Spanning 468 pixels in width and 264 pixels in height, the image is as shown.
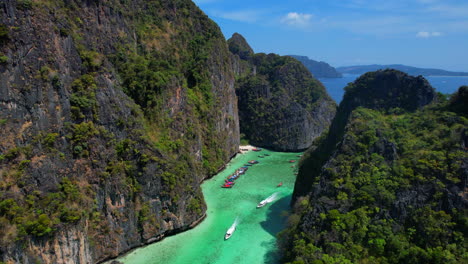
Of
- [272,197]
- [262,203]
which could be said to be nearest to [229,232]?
[262,203]

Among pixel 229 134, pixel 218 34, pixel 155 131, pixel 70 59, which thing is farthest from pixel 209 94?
pixel 70 59

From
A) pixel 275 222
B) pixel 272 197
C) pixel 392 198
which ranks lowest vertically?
pixel 275 222

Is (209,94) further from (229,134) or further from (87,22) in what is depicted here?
(87,22)

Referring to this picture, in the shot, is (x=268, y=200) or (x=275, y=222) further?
(x=268, y=200)

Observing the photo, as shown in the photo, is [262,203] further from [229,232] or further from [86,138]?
[86,138]

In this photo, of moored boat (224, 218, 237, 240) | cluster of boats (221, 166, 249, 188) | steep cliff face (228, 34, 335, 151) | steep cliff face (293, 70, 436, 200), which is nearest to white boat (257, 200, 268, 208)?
steep cliff face (293, 70, 436, 200)

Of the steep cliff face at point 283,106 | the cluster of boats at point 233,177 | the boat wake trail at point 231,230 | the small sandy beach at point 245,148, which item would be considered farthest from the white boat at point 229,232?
the steep cliff face at point 283,106

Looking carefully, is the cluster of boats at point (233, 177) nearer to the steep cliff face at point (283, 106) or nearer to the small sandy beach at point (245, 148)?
the small sandy beach at point (245, 148)
